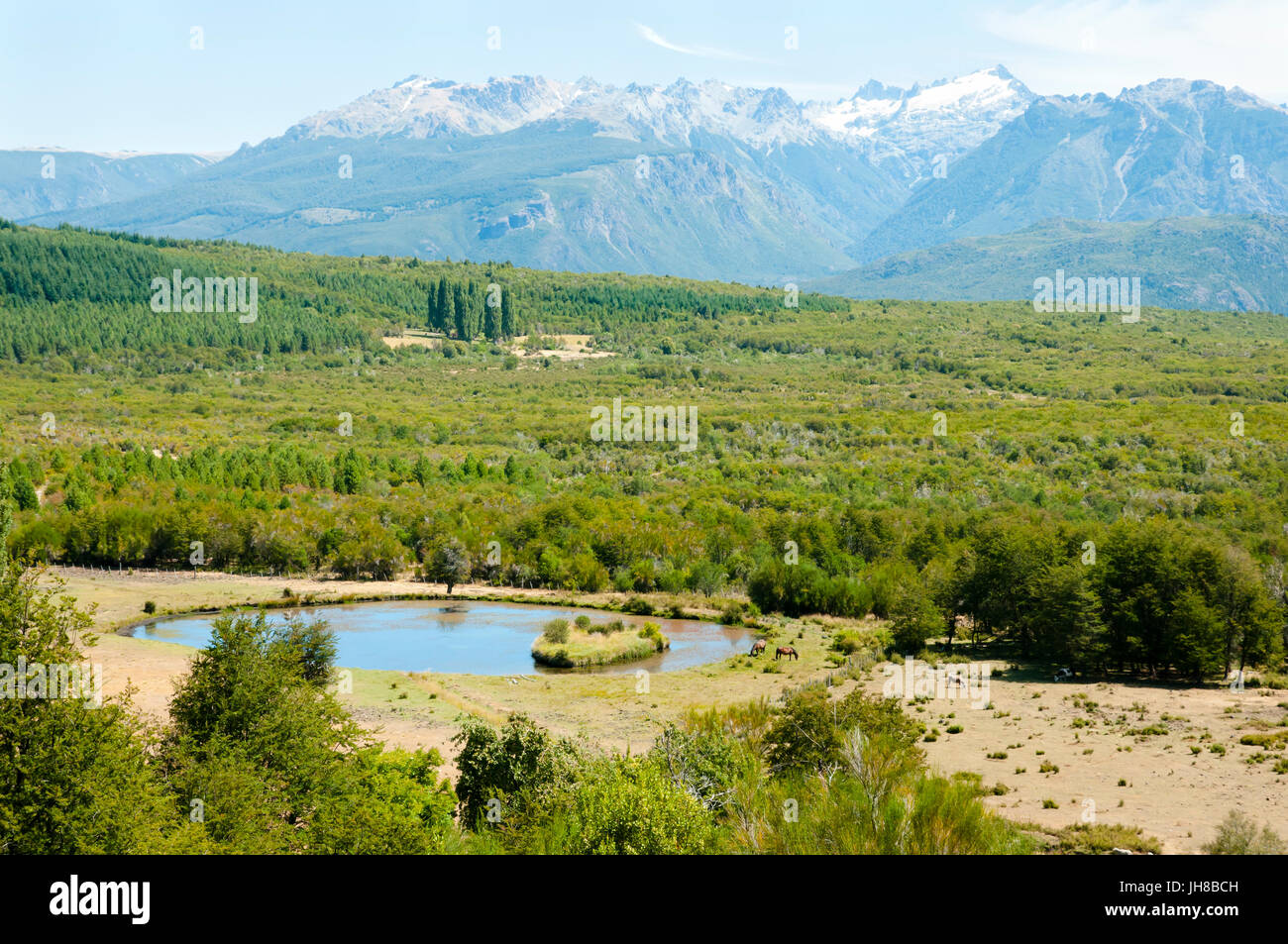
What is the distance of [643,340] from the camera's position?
192 metres

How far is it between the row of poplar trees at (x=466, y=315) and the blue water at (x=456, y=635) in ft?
429

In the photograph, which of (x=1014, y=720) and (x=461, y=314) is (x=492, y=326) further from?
(x=1014, y=720)

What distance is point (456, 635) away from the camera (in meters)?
55.3

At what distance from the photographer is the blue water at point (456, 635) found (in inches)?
1951

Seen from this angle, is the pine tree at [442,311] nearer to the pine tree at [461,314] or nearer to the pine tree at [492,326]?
the pine tree at [461,314]

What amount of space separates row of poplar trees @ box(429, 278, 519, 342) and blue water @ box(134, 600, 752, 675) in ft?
429

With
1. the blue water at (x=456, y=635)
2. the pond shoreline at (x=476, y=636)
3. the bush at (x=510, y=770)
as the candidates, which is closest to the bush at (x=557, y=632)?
the pond shoreline at (x=476, y=636)

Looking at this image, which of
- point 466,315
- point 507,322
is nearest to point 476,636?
point 466,315

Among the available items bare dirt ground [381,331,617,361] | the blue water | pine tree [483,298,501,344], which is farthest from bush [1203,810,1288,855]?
pine tree [483,298,501,344]

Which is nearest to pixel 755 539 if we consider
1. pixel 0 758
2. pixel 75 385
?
pixel 0 758

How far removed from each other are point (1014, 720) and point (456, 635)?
96.8 ft

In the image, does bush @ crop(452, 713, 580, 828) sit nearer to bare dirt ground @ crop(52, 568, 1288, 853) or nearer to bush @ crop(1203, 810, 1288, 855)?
bare dirt ground @ crop(52, 568, 1288, 853)

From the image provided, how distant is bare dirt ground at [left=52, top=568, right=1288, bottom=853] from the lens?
90.7 feet
